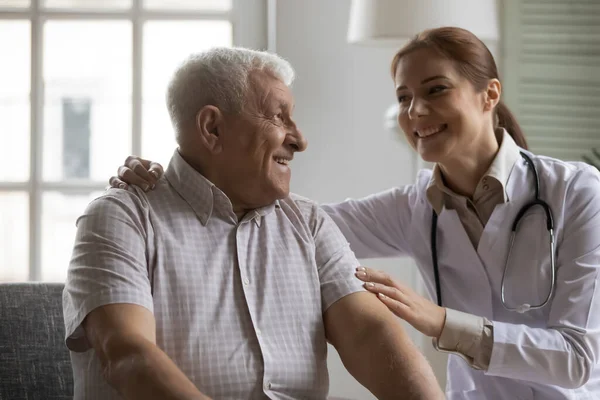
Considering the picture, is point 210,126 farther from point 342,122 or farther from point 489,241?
point 342,122

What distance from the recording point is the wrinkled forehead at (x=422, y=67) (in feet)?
6.28

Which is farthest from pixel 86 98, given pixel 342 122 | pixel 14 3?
pixel 342 122

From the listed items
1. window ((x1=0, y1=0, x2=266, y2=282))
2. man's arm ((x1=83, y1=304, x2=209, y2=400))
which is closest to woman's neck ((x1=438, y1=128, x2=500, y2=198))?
man's arm ((x1=83, y1=304, x2=209, y2=400))

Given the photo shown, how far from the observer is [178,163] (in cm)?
168

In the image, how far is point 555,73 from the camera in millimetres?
2885

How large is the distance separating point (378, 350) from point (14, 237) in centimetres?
159

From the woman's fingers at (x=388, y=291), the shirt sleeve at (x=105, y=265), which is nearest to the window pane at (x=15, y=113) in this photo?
the shirt sleeve at (x=105, y=265)

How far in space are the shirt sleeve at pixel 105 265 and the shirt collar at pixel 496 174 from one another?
0.78 meters

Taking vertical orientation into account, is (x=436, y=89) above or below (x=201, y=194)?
above

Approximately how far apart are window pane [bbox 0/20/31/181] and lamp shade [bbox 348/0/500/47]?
1.15m

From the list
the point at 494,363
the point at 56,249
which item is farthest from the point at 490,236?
the point at 56,249

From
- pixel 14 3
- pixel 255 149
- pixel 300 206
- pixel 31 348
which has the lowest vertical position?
pixel 31 348

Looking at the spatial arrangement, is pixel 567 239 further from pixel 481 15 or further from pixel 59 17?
pixel 59 17

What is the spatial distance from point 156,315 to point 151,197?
245 mm
